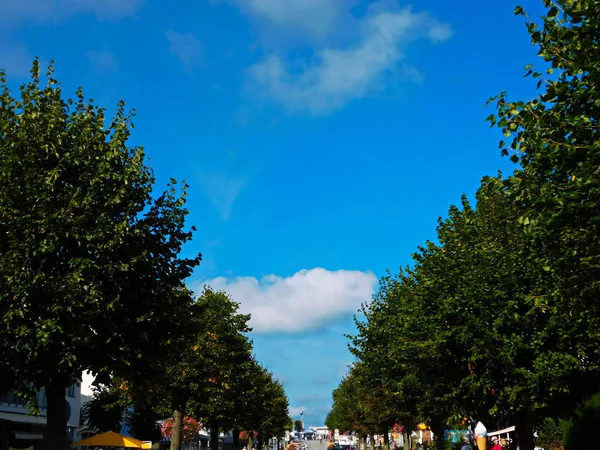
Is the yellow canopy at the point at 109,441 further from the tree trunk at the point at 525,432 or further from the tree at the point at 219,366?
A: the tree trunk at the point at 525,432

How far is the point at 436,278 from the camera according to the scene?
29.6 metres

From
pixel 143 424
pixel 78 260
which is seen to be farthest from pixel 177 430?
pixel 143 424

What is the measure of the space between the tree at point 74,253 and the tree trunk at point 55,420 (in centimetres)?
3

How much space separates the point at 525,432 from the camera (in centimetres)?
2894

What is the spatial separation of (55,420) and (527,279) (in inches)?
671

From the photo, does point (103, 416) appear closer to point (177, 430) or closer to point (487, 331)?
point (177, 430)

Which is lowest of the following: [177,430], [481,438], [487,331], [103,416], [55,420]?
[481,438]

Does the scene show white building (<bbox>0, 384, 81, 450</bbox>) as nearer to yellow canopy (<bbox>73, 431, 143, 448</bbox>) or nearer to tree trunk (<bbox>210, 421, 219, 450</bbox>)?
yellow canopy (<bbox>73, 431, 143, 448</bbox>)

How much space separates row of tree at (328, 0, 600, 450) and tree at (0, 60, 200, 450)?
890 cm

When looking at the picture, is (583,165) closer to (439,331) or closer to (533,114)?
(533,114)

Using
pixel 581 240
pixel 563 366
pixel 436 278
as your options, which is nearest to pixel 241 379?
pixel 436 278

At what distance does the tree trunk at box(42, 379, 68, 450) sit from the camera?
18.8 metres

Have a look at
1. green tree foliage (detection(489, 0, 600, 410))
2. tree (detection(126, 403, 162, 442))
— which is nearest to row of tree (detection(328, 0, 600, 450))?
green tree foliage (detection(489, 0, 600, 410))

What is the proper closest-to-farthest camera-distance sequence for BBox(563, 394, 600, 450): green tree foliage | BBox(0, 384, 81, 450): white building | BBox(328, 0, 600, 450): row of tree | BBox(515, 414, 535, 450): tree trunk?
BBox(328, 0, 600, 450): row of tree < BBox(515, 414, 535, 450): tree trunk < BBox(563, 394, 600, 450): green tree foliage < BBox(0, 384, 81, 450): white building
